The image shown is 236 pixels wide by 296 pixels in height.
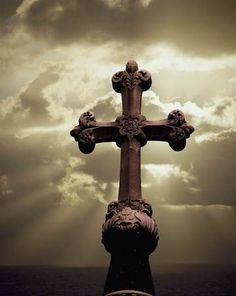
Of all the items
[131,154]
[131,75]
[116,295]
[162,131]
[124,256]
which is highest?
[131,75]

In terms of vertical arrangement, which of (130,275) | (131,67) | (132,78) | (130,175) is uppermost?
(131,67)

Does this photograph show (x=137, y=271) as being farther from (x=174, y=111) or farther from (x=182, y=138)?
(x=174, y=111)

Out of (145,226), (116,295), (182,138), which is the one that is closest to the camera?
(116,295)

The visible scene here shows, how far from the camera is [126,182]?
5.07 metres

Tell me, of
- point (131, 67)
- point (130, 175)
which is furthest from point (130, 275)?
point (131, 67)

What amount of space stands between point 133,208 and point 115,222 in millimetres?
331

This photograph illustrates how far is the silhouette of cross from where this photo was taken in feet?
17.7

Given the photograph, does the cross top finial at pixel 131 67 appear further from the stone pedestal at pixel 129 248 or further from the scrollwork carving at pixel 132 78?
the stone pedestal at pixel 129 248

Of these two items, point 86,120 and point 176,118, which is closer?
point 176,118

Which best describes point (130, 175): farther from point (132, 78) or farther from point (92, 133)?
point (132, 78)

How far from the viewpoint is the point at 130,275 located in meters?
4.42

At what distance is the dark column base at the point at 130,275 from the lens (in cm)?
439

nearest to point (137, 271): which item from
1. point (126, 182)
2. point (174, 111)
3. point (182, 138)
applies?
point (126, 182)

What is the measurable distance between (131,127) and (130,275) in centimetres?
182
